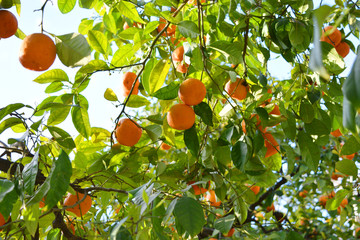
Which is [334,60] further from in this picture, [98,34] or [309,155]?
[98,34]

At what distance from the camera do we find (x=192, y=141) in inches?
50.3

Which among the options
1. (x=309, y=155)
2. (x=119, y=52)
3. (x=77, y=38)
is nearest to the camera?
(x=77, y=38)

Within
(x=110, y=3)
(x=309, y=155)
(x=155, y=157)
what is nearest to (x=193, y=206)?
(x=309, y=155)

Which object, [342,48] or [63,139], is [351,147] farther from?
[63,139]

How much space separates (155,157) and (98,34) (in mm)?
570

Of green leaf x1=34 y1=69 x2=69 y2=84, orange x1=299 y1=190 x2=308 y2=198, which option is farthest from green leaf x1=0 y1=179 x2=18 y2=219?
orange x1=299 y1=190 x2=308 y2=198

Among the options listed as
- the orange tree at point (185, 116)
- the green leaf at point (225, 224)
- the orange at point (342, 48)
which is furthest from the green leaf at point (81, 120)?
the orange at point (342, 48)

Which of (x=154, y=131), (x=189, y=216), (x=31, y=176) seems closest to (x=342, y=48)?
(x=154, y=131)

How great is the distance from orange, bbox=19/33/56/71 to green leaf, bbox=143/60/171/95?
36 centimetres

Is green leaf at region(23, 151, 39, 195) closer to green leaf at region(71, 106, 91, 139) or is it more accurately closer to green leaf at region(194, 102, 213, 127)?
green leaf at region(71, 106, 91, 139)

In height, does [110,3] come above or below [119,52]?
above

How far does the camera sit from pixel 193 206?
2.68ft

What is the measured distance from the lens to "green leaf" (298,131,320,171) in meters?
1.26

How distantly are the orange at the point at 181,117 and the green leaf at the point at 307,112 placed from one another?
38 cm
